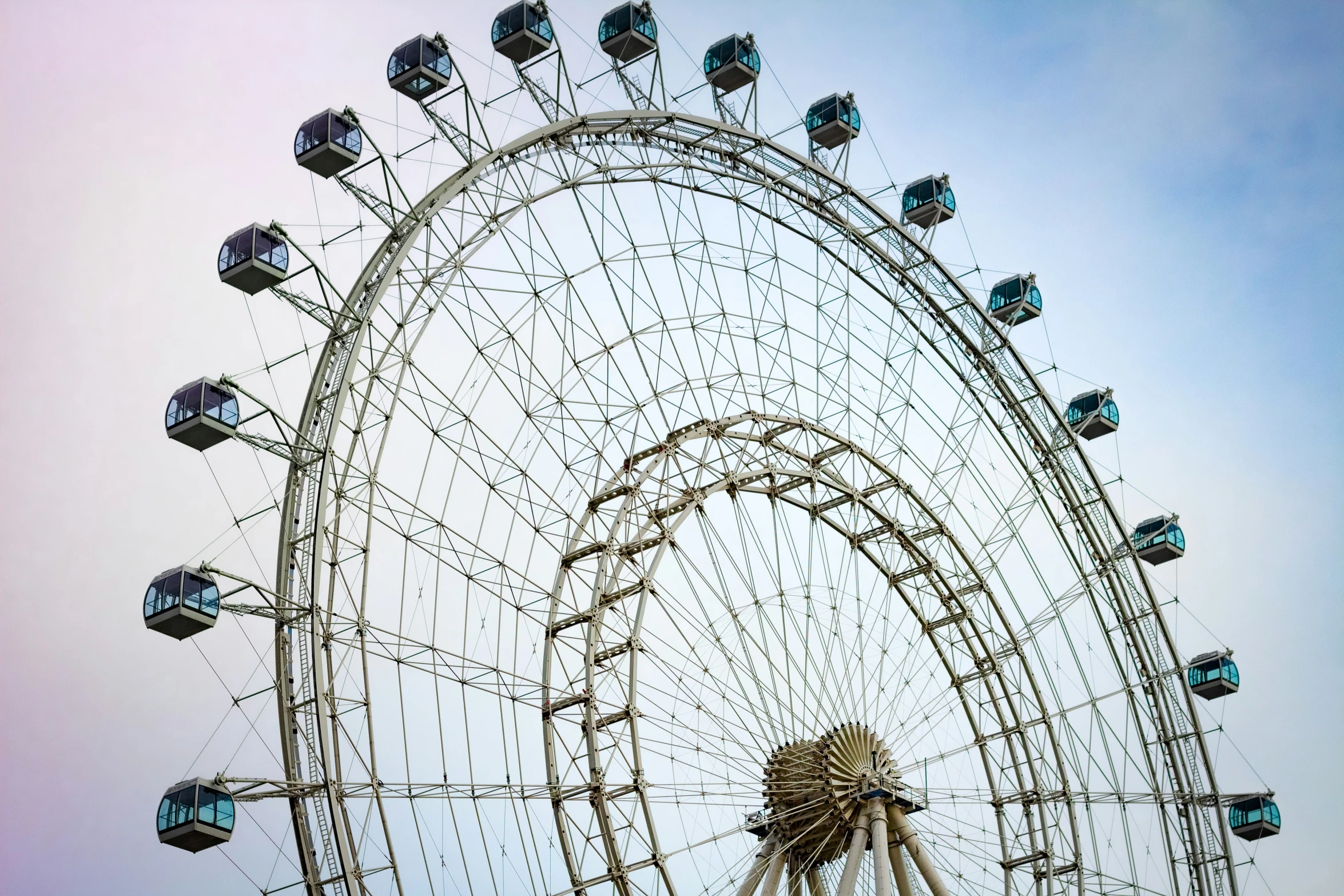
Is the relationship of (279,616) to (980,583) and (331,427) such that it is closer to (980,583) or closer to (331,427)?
(331,427)

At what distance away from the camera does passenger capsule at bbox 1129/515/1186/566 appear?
51625 millimetres

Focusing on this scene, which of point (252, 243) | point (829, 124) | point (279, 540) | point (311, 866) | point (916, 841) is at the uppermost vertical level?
point (829, 124)

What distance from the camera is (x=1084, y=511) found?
50375 mm

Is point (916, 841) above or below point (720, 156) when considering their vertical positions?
below

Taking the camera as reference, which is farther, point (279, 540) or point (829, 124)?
point (829, 124)

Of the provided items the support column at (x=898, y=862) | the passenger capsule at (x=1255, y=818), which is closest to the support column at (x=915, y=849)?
the support column at (x=898, y=862)

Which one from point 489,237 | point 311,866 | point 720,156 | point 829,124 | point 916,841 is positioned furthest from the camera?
point 829,124

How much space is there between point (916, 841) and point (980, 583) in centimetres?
1025

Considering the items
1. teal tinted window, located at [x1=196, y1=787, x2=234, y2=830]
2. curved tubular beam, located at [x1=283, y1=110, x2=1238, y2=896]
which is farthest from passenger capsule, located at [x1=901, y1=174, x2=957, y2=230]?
teal tinted window, located at [x1=196, y1=787, x2=234, y2=830]

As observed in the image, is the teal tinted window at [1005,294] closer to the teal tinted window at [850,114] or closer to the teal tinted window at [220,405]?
the teal tinted window at [850,114]

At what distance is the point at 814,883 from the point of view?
36.5 meters

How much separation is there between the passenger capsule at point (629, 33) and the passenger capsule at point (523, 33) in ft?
8.60

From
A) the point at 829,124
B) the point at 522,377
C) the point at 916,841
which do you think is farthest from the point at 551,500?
the point at 829,124

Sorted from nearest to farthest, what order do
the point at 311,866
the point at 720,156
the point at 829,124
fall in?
the point at 311,866 → the point at 720,156 → the point at 829,124
